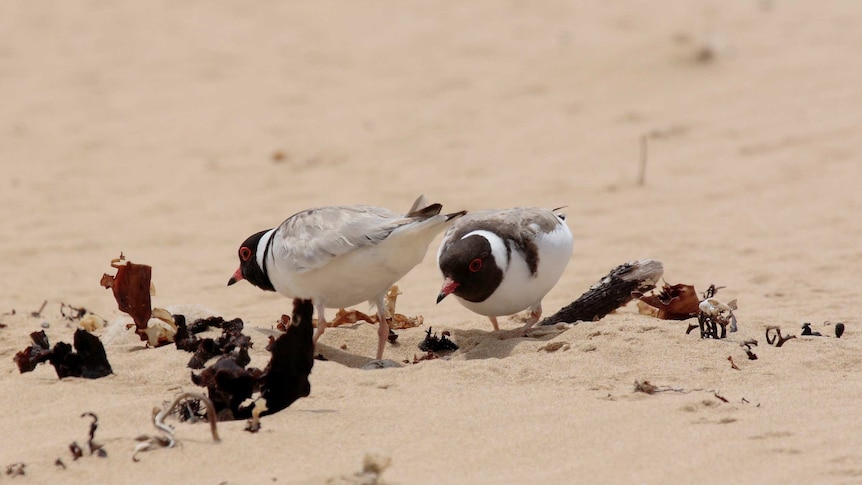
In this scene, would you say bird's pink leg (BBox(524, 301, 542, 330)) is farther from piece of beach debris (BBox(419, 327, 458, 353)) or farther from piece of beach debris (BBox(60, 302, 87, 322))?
piece of beach debris (BBox(60, 302, 87, 322))

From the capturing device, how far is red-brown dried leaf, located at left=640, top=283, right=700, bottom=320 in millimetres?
5977

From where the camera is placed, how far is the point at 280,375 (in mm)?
4336

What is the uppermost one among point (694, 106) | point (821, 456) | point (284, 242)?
point (694, 106)

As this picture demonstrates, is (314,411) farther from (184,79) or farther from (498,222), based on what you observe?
(184,79)

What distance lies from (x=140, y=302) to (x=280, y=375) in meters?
1.57

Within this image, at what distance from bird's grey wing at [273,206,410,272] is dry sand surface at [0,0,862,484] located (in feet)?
2.00

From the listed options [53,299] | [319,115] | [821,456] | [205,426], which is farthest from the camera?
[319,115]

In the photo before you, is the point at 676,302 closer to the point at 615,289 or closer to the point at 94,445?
the point at 615,289

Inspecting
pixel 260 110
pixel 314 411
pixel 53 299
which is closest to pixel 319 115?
pixel 260 110

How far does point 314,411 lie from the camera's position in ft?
14.5

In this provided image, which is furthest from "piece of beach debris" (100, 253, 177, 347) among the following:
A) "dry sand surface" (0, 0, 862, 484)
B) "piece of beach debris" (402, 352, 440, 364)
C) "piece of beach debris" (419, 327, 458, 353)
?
"piece of beach debris" (419, 327, 458, 353)

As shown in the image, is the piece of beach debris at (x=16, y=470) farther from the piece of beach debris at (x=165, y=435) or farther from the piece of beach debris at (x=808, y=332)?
the piece of beach debris at (x=808, y=332)

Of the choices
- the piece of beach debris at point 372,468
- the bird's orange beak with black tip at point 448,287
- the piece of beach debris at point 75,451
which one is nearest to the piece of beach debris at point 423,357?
the bird's orange beak with black tip at point 448,287

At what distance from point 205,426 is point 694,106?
9.55 m
